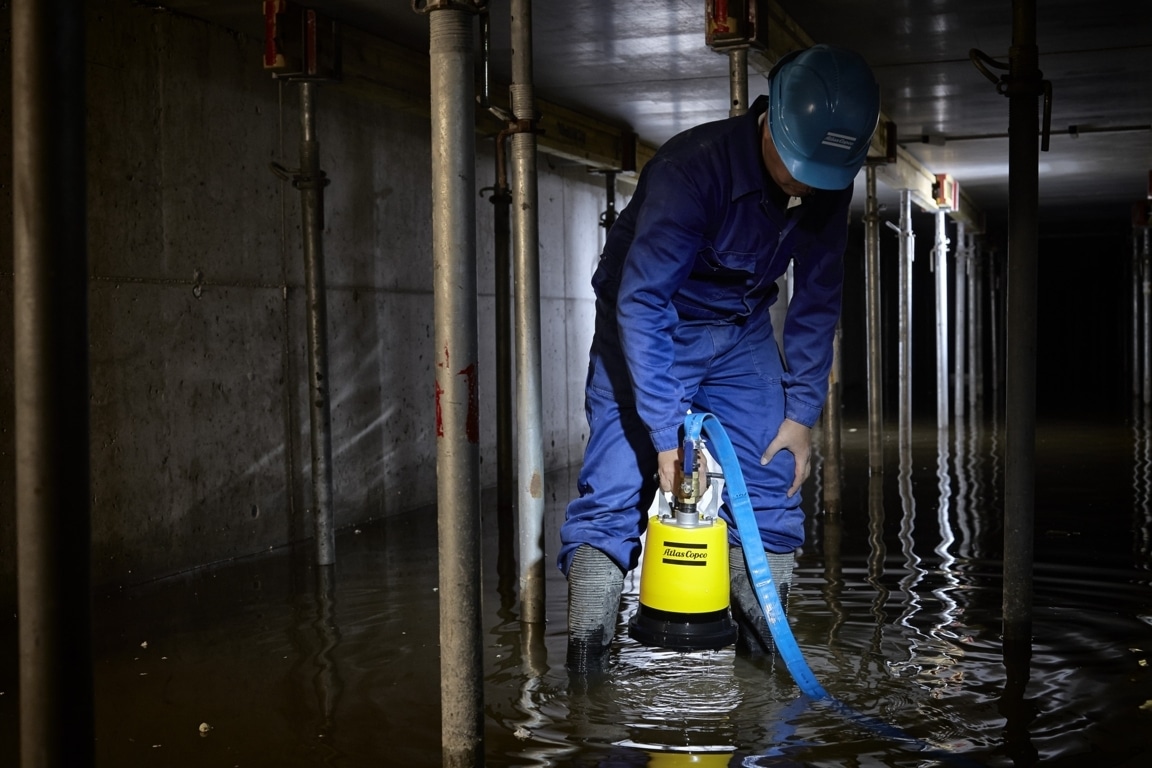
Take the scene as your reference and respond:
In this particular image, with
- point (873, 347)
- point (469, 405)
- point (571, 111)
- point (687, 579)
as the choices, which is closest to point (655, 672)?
point (687, 579)

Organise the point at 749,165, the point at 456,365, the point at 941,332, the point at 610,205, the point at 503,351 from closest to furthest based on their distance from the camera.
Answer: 1. the point at 456,365
2. the point at 749,165
3. the point at 503,351
4. the point at 610,205
5. the point at 941,332

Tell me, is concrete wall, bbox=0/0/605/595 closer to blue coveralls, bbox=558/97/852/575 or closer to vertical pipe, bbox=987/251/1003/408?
blue coveralls, bbox=558/97/852/575

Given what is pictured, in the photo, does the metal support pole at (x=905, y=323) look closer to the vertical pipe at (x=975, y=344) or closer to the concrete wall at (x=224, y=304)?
the concrete wall at (x=224, y=304)

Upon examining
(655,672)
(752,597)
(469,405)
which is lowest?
(655,672)

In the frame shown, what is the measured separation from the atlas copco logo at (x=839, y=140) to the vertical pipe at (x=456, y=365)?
1.03 meters

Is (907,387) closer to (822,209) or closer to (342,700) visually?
(822,209)

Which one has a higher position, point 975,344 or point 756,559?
point 975,344

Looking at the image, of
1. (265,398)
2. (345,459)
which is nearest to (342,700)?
(265,398)

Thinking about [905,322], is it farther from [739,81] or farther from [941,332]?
[739,81]

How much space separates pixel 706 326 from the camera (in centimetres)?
326

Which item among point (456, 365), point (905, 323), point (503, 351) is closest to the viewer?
point (456, 365)

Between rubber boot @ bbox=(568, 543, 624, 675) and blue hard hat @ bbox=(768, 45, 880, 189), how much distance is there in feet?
3.84

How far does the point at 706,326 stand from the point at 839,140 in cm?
64

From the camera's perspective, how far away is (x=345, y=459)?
6.46 metres
